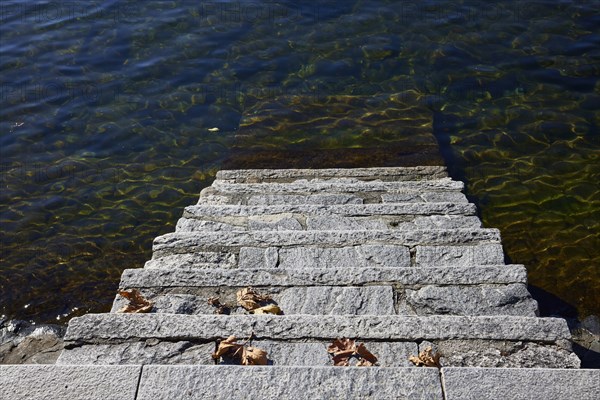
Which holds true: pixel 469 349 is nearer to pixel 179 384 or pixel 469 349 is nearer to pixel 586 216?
pixel 179 384

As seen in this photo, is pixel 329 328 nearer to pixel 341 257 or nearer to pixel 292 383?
pixel 292 383

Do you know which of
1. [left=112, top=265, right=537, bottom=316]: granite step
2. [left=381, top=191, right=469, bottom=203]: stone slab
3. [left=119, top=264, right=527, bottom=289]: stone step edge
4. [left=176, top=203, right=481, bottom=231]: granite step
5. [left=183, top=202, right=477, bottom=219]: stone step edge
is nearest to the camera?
[left=112, top=265, right=537, bottom=316]: granite step

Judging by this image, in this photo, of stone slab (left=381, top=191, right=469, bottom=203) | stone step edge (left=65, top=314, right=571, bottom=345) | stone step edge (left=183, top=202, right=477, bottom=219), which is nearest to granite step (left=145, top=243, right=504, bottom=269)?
stone step edge (left=183, top=202, right=477, bottom=219)

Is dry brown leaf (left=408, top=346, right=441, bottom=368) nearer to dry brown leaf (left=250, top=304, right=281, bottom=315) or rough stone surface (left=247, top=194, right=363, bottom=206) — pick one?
dry brown leaf (left=250, top=304, right=281, bottom=315)

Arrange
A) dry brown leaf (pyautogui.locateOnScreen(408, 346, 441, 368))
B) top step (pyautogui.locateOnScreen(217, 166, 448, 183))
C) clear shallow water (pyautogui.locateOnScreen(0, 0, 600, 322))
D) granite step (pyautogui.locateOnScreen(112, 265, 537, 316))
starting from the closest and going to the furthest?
dry brown leaf (pyautogui.locateOnScreen(408, 346, 441, 368)) → granite step (pyautogui.locateOnScreen(112, 265, 537, 316)) → clear shallow water (pyautogui.locateOnScreen(0, 0, 600, 322)) → top step (pyautogui.locateOnScreen(217, 166, 448, 183))

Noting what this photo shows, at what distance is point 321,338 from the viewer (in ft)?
12.1

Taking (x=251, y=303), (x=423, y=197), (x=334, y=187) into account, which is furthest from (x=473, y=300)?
(x=334, y=187)

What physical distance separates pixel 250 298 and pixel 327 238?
1038mm

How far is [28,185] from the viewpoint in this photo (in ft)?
28.1

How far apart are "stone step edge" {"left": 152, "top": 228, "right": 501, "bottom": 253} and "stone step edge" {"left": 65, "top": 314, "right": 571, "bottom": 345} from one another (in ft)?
4.01

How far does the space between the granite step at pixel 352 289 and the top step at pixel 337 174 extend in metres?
3.22

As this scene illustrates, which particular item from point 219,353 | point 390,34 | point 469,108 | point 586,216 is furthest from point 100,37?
point 219,353

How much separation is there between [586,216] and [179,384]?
219 inches

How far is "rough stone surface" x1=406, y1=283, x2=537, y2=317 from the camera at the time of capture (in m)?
4.09
